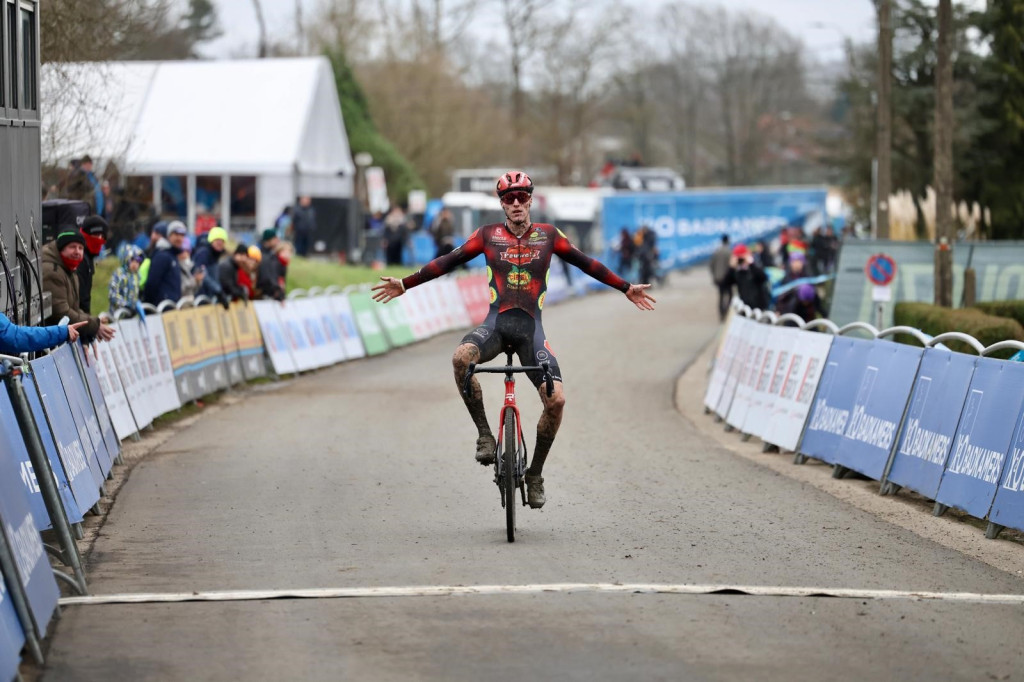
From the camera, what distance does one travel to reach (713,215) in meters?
52.8

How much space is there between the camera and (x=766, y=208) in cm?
5284

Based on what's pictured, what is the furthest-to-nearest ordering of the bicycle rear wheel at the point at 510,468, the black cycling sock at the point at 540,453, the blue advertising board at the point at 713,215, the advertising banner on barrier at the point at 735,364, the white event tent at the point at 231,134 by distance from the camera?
the blue advertising board at the point at 713,215
the white event tent at the point at 231,134
the advertising banner on barrier at the point at 735,364
the black cycling sock at the point at 540,453
the bicycle rear wheel at the point at 510,468

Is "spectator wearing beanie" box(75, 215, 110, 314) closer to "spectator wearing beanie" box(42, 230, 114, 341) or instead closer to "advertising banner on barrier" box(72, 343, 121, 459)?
"spectator wearing beanie" box(42, 230, 114, 341)

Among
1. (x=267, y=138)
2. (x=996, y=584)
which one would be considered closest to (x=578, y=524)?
(x=996, y=584)

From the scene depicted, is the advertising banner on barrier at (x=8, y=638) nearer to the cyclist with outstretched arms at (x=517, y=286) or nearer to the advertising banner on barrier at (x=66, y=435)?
the advertising banner on barrier at (x=66, y=435)

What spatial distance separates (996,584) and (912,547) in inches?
43.4

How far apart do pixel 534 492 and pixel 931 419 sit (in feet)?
11.0

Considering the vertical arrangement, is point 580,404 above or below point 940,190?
below

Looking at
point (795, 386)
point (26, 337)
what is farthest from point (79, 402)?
point (795, 386)

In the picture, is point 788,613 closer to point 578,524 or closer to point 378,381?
point 578,524

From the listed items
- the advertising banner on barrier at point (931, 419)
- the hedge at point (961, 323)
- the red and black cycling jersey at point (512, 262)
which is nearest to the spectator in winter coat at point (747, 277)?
the hedge at point (961, 323)

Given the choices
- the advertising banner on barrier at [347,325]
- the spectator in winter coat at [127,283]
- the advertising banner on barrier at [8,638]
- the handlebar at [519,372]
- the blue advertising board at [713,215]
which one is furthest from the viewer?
the blue advertising board at [713,215]

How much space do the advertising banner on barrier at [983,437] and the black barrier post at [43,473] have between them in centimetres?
581

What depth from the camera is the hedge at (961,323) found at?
15.1 meters
